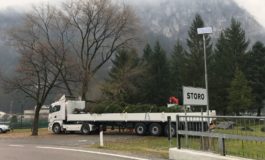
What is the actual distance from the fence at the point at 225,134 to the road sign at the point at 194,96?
3.88 ft

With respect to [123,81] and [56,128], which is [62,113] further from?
[123,81]

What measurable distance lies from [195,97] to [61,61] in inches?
1174

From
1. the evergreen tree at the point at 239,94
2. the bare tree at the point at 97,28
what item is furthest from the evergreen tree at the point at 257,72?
the bare tree at the point at 97,28

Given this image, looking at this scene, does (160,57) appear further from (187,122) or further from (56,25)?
(187,122)

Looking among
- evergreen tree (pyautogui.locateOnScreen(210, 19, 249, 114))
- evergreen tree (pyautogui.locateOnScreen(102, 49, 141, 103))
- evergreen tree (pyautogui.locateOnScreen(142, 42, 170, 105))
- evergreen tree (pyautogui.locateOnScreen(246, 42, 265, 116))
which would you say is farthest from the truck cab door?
evergreen tree (pyautogui.locateOnScreen(246, 42, 265, 116))

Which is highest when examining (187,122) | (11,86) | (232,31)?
(232,31)

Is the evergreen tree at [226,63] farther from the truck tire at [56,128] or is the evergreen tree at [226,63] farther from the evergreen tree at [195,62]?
the truck tire at [56,128]

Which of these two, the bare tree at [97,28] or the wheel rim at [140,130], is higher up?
the bare tree at [97,28]

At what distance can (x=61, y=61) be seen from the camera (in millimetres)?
43781

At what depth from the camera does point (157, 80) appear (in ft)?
234

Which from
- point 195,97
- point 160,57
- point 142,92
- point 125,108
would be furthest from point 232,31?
point 195,97

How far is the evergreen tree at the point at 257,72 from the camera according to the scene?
66062mm

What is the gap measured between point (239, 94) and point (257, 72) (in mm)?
8130

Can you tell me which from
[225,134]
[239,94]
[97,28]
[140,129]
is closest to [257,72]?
[239,94]
